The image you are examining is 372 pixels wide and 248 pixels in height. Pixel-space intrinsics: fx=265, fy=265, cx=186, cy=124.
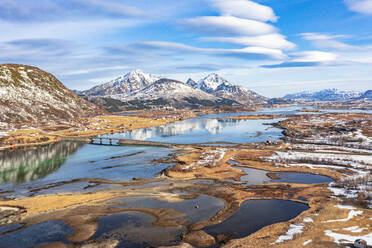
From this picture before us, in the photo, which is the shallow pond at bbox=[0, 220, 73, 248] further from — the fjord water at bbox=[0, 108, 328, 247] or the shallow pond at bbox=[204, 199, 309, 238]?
the shallow pond at bbox=[204, 199, 309, 238]

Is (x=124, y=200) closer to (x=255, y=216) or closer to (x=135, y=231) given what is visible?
(x=135, y=231)

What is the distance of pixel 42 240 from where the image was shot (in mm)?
45000

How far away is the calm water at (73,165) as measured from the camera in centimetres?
8244

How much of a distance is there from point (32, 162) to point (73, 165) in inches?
715

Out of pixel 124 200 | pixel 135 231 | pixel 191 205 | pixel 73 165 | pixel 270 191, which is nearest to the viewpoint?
pixel 135 231

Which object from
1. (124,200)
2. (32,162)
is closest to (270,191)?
(124,200)

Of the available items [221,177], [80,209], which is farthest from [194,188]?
[80,209]

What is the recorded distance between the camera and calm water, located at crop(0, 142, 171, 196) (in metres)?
82.4

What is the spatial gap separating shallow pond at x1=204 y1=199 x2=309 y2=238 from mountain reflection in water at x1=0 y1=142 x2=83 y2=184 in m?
64.9

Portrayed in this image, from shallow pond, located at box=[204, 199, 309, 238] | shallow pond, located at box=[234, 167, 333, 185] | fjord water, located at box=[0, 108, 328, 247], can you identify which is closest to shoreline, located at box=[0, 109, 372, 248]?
shallow pond, located at box=[204, 199, 309, 238]

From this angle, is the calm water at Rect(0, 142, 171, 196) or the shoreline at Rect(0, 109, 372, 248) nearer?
the shoreline at Rect(0, 109, 372, 248)

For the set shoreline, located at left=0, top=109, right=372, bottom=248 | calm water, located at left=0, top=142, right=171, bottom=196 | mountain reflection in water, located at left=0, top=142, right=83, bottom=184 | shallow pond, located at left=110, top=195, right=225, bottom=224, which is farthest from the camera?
mountain reflection in water, located at left=0, top=142, right=83, bottom=184

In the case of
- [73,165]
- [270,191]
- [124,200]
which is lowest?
[270,191]

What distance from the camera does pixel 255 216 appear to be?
54188mm
